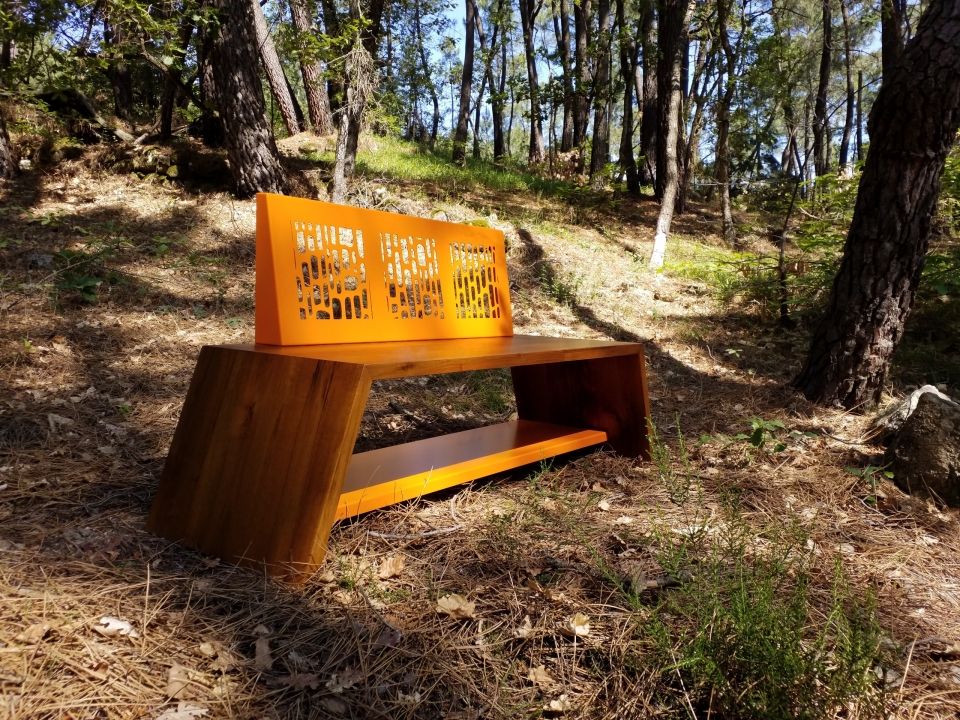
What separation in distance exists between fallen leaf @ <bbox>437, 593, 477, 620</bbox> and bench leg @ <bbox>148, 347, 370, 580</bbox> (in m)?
0.39

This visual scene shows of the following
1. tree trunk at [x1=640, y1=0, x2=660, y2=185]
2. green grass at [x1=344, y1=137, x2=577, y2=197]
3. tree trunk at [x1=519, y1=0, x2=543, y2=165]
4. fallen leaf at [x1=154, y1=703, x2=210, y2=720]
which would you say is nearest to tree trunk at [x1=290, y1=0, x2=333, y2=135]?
green grass at [x1=344, y1=137, x2=577, y2=197]

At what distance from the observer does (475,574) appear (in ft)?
6.36

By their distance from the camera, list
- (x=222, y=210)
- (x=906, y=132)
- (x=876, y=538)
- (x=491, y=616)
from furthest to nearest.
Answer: (x=222, y=210), (x=906, y=132), (x=876, y=538), (x=491, y=616)

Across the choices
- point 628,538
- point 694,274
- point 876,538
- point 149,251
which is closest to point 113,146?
point 149,251

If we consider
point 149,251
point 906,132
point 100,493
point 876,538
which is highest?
point 906,132

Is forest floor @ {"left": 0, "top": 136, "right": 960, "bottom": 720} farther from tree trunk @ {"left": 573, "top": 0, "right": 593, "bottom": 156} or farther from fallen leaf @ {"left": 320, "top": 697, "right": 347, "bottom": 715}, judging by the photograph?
tree trunk @ {"left": 573, "top": 0, "right": 593, "bottom": 156}

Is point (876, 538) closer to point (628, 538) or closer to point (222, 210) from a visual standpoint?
point (628, 538)

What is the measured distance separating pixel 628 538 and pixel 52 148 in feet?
26.2

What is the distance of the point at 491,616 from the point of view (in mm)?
1728

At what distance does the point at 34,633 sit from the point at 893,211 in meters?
4.05

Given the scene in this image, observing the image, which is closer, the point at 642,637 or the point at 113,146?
the point at 642,637

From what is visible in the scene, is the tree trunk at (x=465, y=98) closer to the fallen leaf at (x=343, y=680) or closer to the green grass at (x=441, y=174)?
the green grass at (x=441, y=174)

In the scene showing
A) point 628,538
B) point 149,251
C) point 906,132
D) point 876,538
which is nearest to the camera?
point 628,538

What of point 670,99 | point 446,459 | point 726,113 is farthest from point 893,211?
point 726,113
